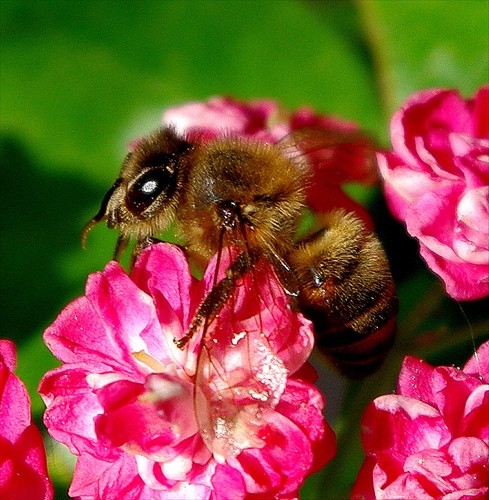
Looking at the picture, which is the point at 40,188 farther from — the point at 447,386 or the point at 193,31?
the point at 447,386

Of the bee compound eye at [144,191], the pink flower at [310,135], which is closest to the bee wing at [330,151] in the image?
the pink flower at [310,135]

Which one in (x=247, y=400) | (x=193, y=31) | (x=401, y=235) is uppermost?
(x=193, y=31)

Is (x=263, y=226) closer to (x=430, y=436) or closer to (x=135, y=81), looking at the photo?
(x=430, y=436)

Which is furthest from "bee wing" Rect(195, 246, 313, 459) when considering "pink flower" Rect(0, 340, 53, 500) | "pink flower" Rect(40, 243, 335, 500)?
"pink flower" Rect(0, 340, 53, 500)

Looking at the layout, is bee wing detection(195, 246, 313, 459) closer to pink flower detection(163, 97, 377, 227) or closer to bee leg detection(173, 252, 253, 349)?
bee leg detection(173, 252, 253, 349)

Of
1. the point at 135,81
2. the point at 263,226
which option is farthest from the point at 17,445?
the point at 135,81

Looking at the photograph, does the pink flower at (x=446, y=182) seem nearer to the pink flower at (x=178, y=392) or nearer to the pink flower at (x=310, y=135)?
the pink flower at (x=310, y=135)

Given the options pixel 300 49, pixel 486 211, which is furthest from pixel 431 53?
pixel 486 211
